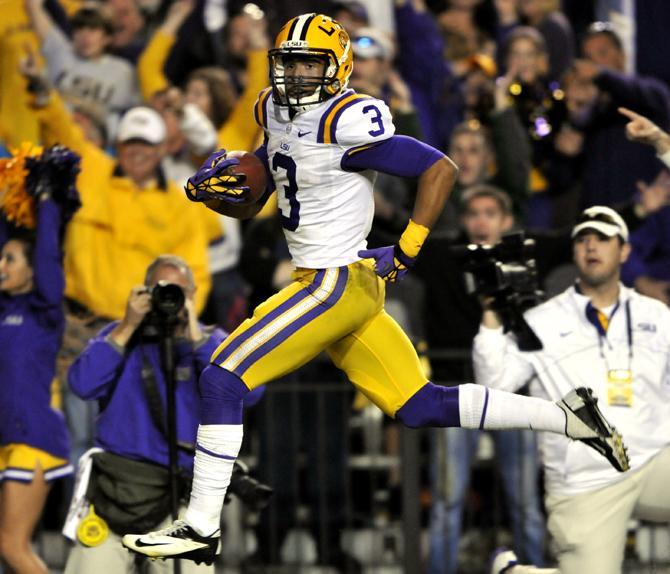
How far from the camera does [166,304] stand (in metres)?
6.35

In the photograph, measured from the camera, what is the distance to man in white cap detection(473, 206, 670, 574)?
6742 millimetres

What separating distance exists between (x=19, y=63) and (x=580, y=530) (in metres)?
4.58

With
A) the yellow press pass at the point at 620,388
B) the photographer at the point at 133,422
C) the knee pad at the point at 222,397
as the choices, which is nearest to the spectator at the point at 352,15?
the photographer at the point at 133,422

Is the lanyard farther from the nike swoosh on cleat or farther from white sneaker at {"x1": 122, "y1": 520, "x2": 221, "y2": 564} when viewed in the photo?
the nike swoosh on cleat

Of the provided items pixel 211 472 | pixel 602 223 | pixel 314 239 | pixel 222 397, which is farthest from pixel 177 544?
pixel 602 223

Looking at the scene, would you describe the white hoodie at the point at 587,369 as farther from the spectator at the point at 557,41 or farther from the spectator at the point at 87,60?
the spectator at the point at 87,60

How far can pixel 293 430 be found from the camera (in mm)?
8414

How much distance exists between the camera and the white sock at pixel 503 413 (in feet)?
19.6

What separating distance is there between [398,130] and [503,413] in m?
3.19

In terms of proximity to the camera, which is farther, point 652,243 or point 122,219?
point 652,243

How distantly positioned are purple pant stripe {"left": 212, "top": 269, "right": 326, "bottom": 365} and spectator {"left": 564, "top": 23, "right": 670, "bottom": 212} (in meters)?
3.76

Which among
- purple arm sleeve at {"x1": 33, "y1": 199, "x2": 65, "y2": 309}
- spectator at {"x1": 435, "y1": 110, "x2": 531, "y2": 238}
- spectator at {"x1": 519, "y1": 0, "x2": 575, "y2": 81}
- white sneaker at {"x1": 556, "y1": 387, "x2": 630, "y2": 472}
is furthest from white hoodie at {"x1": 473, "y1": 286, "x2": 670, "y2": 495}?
spectator at {"x1": 519, "y1": 0, "x2": 575, "y2": 81}

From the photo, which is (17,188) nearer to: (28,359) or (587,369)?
(28,359)

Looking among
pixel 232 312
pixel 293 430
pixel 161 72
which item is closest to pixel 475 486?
pixel 293 430
